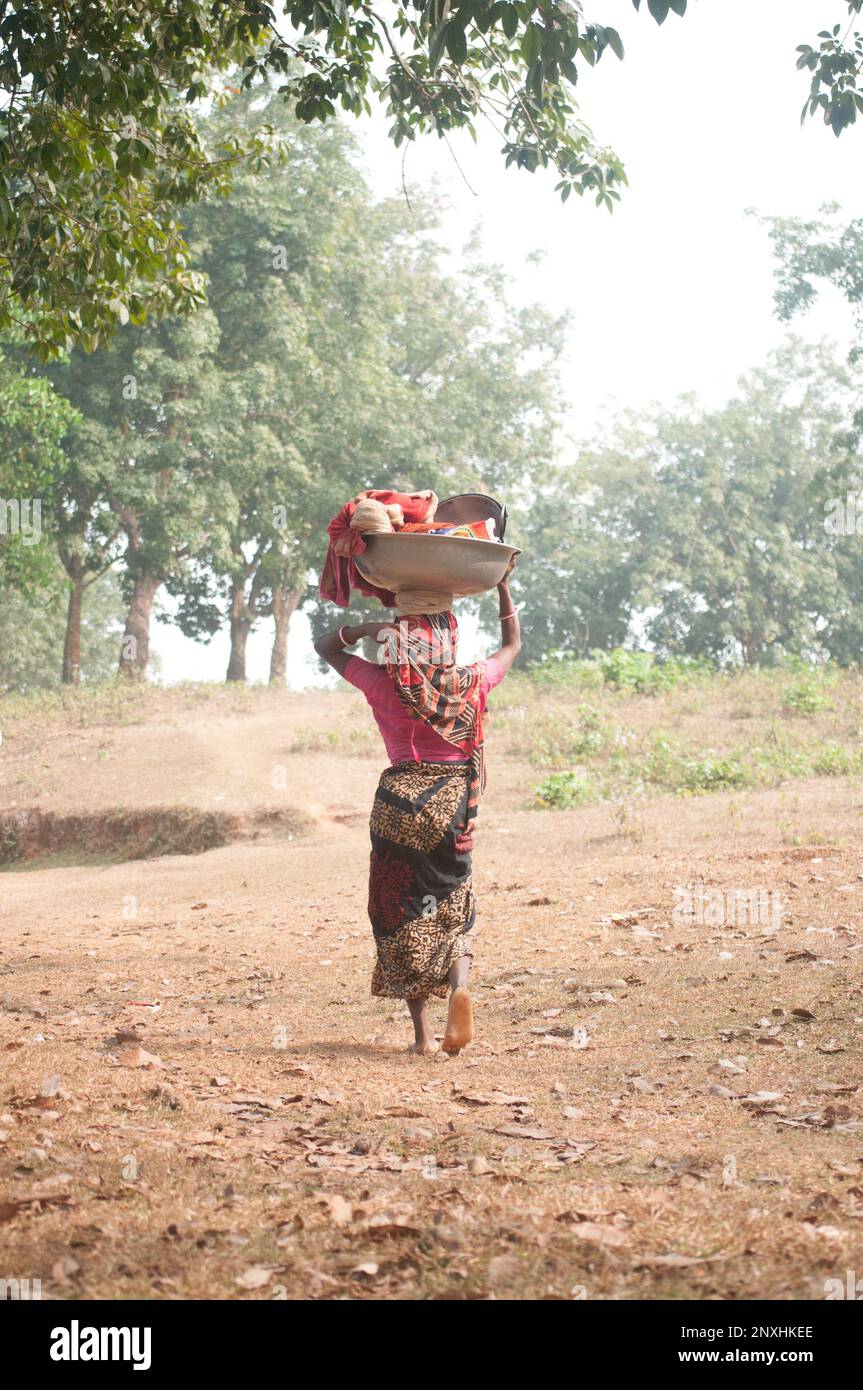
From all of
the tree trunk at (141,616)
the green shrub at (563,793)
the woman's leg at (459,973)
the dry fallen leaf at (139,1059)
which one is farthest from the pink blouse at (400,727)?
the tree trunk at (141,616)

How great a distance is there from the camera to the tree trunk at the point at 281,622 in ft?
107

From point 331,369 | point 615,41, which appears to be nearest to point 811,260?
point 331,369

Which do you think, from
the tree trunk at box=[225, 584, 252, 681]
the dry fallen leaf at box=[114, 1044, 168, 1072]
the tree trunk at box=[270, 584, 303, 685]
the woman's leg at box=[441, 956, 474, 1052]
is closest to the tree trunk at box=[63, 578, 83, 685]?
the tree trunk at box=[225, 584, 252, 681]

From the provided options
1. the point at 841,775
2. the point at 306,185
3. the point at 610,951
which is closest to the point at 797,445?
the point at 306,185

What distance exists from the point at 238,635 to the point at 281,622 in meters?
1.50

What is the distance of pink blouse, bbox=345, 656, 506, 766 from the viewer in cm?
555

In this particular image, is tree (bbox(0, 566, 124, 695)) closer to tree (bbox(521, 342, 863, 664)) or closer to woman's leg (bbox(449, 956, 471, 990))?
tree (bbox(521, 342, 863, 664))

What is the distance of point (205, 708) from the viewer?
76.0ft

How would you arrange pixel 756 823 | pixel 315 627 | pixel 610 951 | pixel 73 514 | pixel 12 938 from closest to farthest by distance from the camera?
pixel 610 951 → pixel 12 938 → pixel 756 823 → pixel 73 514 → pixel 315 627

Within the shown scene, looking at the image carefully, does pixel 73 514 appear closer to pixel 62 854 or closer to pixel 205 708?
pixel 205 708

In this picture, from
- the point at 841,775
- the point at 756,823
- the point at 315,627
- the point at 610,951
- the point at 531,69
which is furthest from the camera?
the point at 315,627

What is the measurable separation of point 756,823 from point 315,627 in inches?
1051

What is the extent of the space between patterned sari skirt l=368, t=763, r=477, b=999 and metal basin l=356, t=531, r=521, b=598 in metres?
0.85

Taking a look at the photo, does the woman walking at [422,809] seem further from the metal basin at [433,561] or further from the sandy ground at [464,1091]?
the sandy ground at [464,1091]
